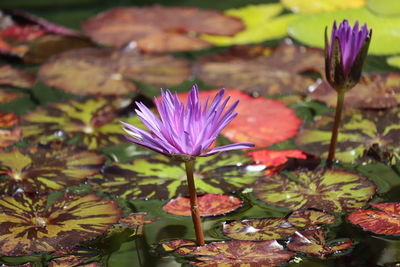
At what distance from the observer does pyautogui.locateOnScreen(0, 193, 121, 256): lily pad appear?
133cm

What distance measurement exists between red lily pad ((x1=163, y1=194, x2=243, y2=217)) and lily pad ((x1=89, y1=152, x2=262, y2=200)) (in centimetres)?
3

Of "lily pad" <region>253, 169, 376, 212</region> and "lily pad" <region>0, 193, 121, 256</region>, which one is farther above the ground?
"lily pad" <region>253, 169, 376, 212</region>

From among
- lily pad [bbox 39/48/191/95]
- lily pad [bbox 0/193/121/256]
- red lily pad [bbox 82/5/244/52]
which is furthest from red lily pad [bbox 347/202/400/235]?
red lily pad [bbox 82/5/244/52]

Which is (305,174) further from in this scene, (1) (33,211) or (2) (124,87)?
(2) (124,87)

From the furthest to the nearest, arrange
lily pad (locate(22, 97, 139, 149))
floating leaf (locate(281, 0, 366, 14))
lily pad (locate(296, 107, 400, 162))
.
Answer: floating leaf (locate(281, 0, 366, 14)) → lily pad (locate(22, 97, 139, 149)) → lily pad (locate(296, 107, 400, 162))

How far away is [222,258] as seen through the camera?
124 cm

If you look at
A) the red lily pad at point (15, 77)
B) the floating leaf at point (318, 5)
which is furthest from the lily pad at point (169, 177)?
the floating leaf at point (318, 5)

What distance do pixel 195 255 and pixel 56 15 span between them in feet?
6.15

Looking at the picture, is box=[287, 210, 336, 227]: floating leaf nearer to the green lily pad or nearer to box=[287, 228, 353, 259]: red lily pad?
box=[287, 228, 353, 259]: red lily pad

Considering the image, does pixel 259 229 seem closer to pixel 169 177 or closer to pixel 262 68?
pixel 169 177

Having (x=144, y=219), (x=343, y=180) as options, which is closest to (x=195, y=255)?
(x=144, y=219)

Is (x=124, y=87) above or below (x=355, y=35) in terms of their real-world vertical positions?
below

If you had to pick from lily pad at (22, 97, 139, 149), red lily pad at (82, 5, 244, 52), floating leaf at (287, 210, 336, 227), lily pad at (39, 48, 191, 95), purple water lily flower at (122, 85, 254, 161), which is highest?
purple water lily flower at (122, 85, 254, 161)

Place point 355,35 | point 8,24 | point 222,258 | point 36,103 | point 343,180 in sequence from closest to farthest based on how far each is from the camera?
point 222,258
point 355,35
point 343,180
point 36,103
point 8,24
